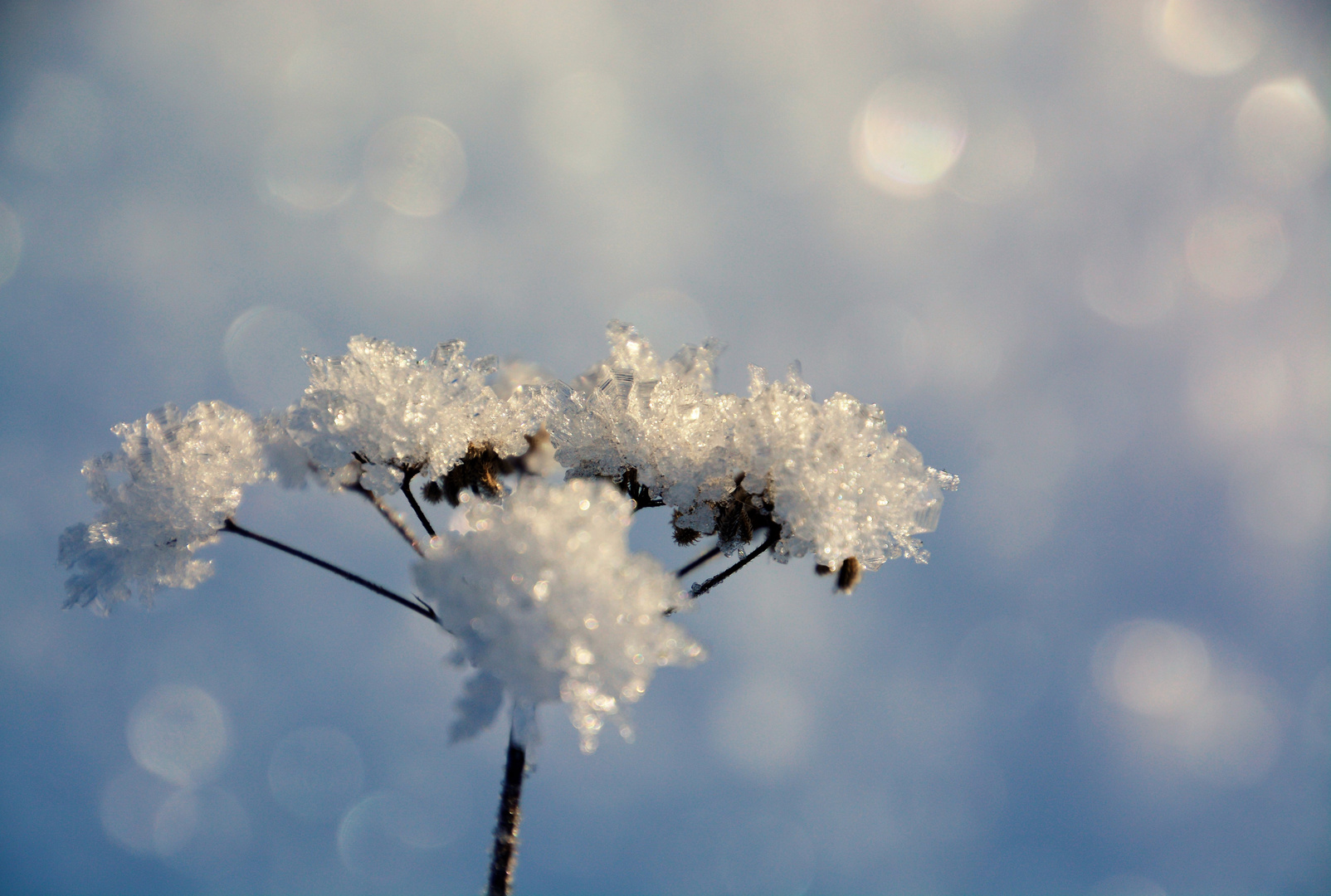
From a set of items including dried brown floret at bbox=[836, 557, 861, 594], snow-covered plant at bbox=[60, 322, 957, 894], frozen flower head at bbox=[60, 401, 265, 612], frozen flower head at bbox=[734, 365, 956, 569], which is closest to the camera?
snow-covered plant at bbox=[60, 322, 957, 894]

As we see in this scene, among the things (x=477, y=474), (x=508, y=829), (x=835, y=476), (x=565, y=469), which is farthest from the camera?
(x=477, y=474)

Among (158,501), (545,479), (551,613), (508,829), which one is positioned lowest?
(508,829)

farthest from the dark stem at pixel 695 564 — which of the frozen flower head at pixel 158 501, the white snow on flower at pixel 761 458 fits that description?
the frozen flower head at pixel 158 501

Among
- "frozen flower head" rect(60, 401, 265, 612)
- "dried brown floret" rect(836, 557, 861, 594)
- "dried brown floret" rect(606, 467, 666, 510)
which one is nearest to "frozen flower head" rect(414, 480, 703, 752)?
"dried brown floret" rect(606, 467, 666, 510)

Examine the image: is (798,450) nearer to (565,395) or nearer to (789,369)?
(789,369)

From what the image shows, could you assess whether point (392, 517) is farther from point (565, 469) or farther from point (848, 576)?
point (848, 576)

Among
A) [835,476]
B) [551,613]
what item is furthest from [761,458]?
[551,613]

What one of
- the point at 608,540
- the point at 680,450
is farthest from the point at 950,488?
the point at 608,540

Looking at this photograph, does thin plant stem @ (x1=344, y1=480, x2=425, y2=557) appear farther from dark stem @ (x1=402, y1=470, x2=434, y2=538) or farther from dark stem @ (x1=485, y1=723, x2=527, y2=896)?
dark stem @ (x1=485, y1=723, x2=527, y2=896)
